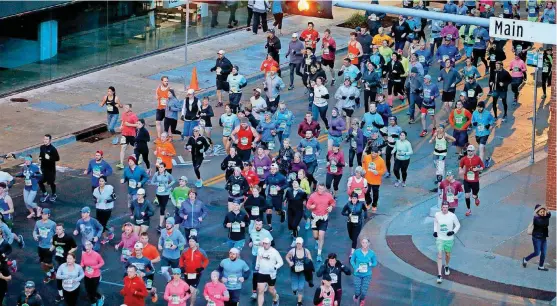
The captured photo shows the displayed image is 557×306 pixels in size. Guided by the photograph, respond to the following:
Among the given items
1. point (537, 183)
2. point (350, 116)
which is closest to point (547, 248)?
point (537, 183)

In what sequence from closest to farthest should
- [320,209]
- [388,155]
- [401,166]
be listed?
[320,209] → [401,166] → [388,155]

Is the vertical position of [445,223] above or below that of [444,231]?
above

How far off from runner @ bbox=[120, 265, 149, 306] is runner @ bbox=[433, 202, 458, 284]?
18.1ft

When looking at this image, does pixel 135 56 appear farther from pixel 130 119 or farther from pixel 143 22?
pixel 130 119

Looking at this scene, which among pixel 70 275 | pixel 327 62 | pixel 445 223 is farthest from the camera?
pixel 327 62

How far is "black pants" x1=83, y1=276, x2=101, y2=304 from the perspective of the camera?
22469 millimetres

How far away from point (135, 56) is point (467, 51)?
976 centimetres

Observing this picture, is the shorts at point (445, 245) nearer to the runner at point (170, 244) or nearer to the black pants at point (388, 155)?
the runner at point (170, 244)

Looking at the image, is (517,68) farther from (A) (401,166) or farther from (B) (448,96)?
(A) (401,166)

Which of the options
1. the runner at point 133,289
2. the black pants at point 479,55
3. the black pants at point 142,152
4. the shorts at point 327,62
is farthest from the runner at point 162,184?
the black pants at point 479,55

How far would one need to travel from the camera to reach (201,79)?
38.6 m

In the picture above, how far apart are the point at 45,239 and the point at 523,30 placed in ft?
28.6

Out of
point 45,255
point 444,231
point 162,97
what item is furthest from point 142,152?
point 444,231

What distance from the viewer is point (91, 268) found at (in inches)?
880
